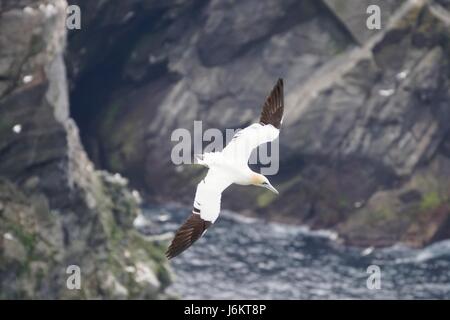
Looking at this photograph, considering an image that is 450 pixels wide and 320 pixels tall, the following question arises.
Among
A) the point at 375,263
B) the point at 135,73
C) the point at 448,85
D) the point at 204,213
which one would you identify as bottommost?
the point at 204,213

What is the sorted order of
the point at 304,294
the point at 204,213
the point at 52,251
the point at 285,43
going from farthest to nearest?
the point at 285,43 < the point at 304,294 < the point at 52,251 < the point at 204,213

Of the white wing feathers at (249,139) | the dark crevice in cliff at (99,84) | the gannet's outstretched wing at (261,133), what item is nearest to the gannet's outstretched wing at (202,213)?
the gannet's outstretched wing at (261,133)

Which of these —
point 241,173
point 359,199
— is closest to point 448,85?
point 359,199

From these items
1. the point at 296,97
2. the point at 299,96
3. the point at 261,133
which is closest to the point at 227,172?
the point at 261,133

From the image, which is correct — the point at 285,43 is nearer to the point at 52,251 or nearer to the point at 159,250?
the point at 159,250

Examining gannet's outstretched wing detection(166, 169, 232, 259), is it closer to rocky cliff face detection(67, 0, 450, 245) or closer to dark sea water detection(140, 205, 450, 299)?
dark sea water detection(140, 205, 450, 299)

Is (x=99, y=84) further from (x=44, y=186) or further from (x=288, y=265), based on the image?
(x=44, y=186)
